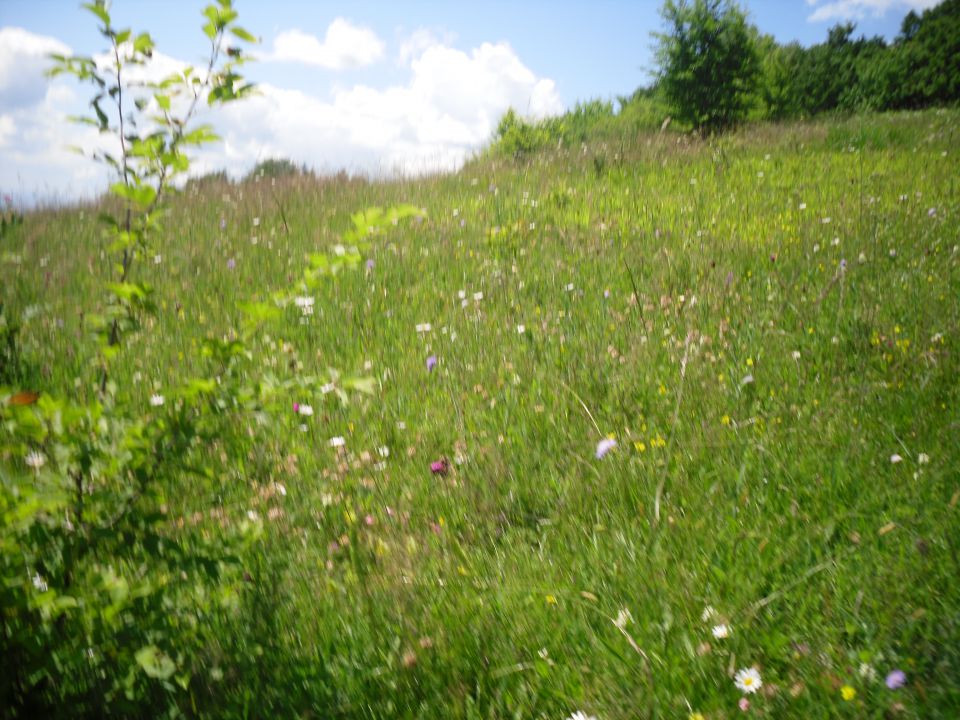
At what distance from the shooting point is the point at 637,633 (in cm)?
176

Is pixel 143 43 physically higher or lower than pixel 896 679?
higher

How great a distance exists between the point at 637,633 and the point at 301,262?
4.63m

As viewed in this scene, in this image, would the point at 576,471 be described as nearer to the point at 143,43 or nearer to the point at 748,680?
the point at 748,680

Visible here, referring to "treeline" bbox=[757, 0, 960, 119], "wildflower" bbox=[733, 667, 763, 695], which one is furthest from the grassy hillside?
"treeline" bbox=[757, 0, 960, 119]

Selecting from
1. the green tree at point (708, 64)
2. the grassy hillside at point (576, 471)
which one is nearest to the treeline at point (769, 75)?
the green tree at point (708, 64)

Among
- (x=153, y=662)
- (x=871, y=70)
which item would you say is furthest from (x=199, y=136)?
(x=871, y=70)

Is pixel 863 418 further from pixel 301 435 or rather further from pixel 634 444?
pixel 301 435

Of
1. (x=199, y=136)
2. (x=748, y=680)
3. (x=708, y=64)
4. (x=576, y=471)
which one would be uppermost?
(x=708, y=64)

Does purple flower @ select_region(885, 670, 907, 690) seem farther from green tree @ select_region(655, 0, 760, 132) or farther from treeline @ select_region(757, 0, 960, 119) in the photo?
treeline @ select_region(757, 0, 960, 119)

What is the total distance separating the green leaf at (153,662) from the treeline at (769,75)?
1930 cm

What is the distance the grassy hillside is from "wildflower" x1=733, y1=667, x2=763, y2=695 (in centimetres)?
3

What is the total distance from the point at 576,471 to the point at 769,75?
34599 mm

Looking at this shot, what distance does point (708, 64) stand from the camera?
60.4 ft

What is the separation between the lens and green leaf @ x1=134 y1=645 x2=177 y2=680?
4.69 ft
